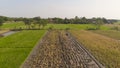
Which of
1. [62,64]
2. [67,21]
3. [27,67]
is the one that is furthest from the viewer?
[67,21]

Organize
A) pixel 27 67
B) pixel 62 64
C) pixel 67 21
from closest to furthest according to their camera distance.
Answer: pixel 27 67 → pixel 62 64 → pixel 67 21

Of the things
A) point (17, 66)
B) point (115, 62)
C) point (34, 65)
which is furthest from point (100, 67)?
point (17, 66)

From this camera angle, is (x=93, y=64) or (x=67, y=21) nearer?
(x=93, y=64)

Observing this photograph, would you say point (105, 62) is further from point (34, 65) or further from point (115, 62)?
point (34, 65)

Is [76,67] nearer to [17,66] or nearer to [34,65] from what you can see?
[34,65]

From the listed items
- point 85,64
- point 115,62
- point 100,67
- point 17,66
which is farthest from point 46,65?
point 115,62

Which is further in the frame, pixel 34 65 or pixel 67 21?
pixel 67 21

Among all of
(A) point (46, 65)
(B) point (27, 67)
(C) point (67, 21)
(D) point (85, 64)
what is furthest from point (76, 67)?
(C) point (67, 21)
